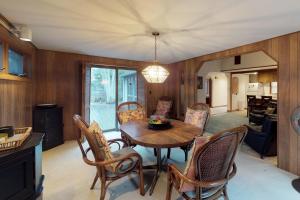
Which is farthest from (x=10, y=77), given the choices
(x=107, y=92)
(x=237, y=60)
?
(x=237, y=60)

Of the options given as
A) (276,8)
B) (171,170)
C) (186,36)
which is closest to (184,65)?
(186,36)

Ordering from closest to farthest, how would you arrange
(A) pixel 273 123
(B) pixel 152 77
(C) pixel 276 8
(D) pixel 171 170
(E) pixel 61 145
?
1. (D) pixel 171 170
2. (C) pixel 276 8
3. (B) pixel 152 77
4. (A) pixel 273 123
5. (E) pixel 61 145

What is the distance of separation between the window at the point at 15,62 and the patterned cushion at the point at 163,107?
380cm

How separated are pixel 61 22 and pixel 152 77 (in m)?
1.57

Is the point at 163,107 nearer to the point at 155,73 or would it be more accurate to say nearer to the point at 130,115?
the point at 130,115

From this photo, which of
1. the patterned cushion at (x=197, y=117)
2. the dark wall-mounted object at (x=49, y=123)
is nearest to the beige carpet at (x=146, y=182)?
the dark wall-mounted object at (x=49, y=123)

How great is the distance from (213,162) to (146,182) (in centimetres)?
135

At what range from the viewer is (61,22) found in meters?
2.31

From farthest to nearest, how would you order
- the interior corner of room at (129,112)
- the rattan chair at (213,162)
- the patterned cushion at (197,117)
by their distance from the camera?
the patterned cushion at (197,117) < the interior corner of room at (129,112) < the rattan chair at (213,162)

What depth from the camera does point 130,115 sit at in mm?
3410

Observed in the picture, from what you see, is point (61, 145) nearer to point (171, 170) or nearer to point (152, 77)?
point (152, 77)

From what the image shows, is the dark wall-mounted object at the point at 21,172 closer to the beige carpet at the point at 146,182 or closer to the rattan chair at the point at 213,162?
the beige carpet at the point at 146,182

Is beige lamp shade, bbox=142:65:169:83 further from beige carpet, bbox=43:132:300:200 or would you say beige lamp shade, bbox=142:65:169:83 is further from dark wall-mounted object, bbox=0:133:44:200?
dark wall-mounted object, bbox=0:133:44:200

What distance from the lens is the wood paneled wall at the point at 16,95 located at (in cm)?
235
